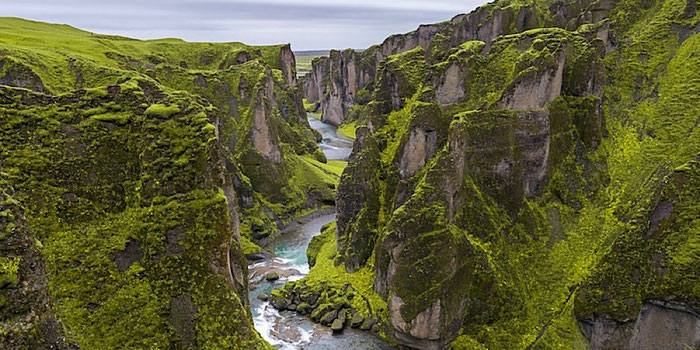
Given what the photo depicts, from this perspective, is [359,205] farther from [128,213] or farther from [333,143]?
[333,143]

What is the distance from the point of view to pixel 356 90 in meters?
177

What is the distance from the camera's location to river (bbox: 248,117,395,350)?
4472 centimetres

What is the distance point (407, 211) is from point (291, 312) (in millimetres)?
18078

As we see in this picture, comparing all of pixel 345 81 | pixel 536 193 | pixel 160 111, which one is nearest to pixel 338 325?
pixel 536 193

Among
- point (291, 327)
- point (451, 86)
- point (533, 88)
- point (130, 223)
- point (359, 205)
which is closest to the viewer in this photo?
point (130, 223)

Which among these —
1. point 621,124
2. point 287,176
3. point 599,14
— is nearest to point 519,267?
point 621,124

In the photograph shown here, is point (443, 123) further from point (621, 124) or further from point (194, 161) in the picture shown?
point (194, 161)

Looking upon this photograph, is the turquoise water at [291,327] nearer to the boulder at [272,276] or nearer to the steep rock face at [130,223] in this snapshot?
the boulder at [272,276]

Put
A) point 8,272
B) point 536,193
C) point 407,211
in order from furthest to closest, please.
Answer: point 536,193, point 407,211, point 8,272

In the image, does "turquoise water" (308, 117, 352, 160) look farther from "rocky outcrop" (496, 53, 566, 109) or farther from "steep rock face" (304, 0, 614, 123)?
"rocky outcrop" (496, 53, 566, 109)

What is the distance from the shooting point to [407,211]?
140 feet

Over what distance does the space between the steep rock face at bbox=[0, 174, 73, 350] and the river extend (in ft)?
96.2

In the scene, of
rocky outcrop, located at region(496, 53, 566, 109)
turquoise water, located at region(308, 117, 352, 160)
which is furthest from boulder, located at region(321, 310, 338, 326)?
turquoise water, located at region(308, 117, 352, 160)

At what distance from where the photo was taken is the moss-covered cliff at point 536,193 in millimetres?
36625
